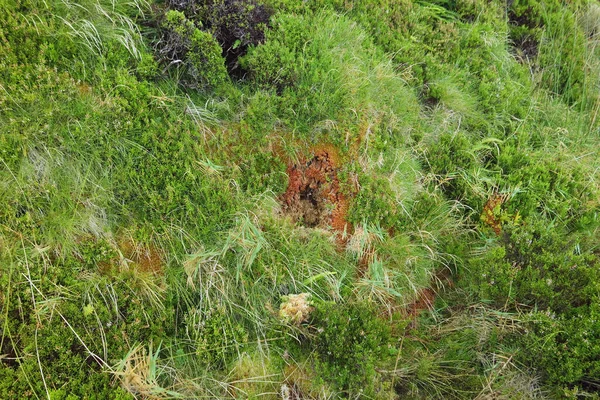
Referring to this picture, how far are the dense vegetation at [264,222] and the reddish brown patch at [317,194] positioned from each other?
0.02 meters

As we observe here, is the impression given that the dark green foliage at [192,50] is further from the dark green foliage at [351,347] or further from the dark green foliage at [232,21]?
the dark green foliage at [351,347]

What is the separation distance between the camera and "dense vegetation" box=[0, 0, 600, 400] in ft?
10.8

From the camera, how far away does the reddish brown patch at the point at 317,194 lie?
13.5 ft

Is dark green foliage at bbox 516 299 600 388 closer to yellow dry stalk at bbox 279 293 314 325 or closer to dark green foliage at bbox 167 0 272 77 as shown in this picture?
yellow dry stalk at bbox 279 293 314 325

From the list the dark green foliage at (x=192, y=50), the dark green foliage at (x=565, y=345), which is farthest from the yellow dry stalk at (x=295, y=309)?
the dark green foliage at (x=192, y=50)

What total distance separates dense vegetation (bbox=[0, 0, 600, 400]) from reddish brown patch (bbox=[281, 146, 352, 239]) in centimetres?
2

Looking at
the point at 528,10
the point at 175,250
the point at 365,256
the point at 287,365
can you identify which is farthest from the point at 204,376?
the point at 528,10

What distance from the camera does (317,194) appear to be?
4.19 metres

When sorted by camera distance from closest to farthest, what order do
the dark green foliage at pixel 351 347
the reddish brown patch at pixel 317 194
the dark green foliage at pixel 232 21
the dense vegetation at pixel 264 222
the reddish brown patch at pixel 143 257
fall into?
the dense vegetation at pixel 264 222 < the dark green foliage at pixel 351 347 < the reddish brown patch at pixel 143 257 < the reddish brown patch at pixel 317 194 < the dark green foliage at pixel 232 21

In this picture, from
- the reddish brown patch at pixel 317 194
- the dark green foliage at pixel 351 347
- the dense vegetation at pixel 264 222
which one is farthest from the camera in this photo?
the reddish brown patch at pixel 317 194

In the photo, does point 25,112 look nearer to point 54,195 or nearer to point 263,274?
point 54,195

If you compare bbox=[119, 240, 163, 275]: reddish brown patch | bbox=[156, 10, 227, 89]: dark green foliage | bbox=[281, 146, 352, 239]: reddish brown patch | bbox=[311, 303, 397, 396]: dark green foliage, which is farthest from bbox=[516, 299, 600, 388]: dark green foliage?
bbox=[156, 10, 227, 89]: dark green foliage

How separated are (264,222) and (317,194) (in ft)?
2.00

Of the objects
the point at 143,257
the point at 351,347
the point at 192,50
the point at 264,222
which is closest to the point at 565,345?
the point at 351,347
